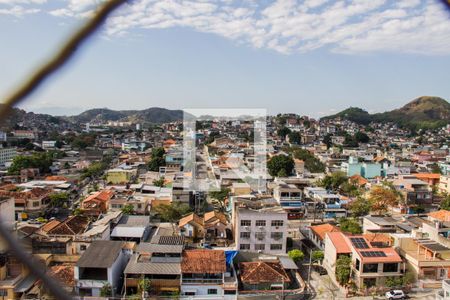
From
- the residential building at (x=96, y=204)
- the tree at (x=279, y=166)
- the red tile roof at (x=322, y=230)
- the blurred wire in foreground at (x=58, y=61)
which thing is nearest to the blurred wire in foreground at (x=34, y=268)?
the blurred wire in foreground at (x=58, y=61)

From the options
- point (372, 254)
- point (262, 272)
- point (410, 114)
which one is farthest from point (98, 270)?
point (410, 114)

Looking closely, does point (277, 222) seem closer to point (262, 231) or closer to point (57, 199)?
point (262, 231)

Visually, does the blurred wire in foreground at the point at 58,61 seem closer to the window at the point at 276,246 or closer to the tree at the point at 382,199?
the window at the point at 276,246

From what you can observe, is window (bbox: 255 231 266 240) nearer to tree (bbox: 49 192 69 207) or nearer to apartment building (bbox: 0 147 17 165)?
tree (bbox: 49 192 69 207)

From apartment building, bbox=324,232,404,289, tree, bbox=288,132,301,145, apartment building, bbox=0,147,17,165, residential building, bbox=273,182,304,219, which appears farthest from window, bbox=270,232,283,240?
tree, bbox=288,132,301,145

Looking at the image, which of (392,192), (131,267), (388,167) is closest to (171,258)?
(131,267)
